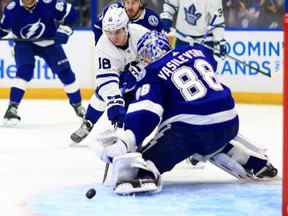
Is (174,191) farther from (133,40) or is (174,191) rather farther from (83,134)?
(83,134)

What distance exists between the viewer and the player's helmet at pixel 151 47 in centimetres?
394

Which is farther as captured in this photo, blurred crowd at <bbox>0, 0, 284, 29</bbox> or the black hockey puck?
blurred crowd at <bbox>0, 0, 284, 29</bbox>

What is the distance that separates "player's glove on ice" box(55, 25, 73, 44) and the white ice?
1.82ft

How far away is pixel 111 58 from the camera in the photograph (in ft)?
13.4

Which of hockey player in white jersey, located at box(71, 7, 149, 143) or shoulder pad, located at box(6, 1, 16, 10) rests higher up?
hockey player in white jersey, located at box(71, 7, 149, 143)

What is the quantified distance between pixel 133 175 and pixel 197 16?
2.93m

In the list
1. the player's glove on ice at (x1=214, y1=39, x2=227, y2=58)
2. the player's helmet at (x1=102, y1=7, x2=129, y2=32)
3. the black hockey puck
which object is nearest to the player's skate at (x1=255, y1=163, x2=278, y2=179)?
the black hockey puck

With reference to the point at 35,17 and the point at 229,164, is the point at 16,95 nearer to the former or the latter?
the point at 35,17

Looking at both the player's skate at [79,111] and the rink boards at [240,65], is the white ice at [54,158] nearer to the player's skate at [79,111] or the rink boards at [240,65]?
the player's skate at [79,111]

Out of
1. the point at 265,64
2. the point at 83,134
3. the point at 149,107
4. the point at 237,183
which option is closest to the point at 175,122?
the point at 149,107

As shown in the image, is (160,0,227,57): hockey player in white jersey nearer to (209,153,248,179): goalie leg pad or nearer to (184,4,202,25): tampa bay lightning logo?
(184,4,202,25): tampa bay lightning logo

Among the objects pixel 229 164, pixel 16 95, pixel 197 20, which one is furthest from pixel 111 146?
pixel 197 20

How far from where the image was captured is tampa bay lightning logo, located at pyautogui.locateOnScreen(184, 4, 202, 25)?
6.40m

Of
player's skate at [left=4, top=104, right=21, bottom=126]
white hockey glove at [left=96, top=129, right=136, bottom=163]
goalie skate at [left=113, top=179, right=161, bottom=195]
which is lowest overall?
player's skate at [left=4, top=104, right=21, bottom=126]
